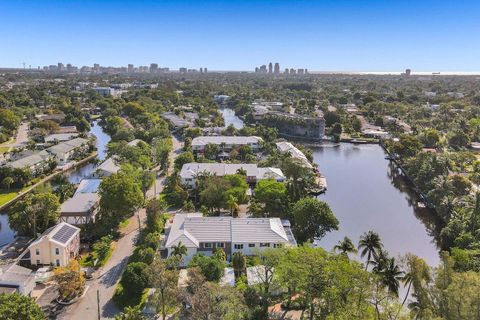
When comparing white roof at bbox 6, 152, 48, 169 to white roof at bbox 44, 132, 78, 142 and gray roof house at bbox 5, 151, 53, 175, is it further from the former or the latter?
white roof at bbox 44, 132, 78, 142

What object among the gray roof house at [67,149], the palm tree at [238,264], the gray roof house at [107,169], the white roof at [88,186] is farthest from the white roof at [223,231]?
the gray roof house at [67,149]

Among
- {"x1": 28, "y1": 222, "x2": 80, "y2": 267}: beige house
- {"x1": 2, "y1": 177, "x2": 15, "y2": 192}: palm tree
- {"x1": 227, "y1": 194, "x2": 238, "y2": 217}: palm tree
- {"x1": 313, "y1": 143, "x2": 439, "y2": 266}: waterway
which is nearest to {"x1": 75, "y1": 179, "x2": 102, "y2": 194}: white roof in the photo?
{"x1": 2, "y1": 177, "x2": 15, "y2": 192}: palm tree

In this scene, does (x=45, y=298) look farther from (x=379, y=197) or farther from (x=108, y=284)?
(x=379, y=197)

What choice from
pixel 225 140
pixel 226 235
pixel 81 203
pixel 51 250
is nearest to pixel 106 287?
pixel 51 250

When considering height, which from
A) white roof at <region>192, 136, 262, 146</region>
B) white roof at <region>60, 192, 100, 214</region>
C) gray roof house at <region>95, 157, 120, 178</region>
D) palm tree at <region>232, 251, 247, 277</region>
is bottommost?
palm tree at <region>232, 251, 247, 277</region>

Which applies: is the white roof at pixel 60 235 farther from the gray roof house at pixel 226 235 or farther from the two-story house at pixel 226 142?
the two-story house at pixel 226 142
